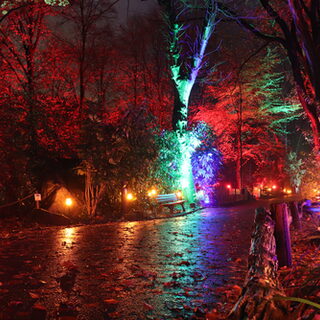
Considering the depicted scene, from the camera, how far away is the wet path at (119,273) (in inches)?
153

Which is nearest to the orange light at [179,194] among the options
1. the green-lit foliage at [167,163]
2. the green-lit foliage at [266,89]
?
the green-lit foliage at [167,163]

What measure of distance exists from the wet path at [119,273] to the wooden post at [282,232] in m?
0.68

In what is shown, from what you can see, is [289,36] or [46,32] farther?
[46,32]

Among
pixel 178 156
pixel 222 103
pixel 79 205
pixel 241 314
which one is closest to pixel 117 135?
pixel 79 205

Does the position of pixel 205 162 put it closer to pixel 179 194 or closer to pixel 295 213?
pixel 179 194

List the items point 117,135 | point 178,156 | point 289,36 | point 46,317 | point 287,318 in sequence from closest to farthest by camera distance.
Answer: point 287,318, point 46,317, point 289,36, point 117,135, point 178,156

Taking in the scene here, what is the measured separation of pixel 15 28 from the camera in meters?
19.3

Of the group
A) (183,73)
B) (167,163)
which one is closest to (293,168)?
(183,73)

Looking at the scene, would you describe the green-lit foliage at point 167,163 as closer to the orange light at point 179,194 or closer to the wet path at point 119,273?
the orange light at point 179,194

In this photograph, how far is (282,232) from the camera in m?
5.18

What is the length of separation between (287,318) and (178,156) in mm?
15226

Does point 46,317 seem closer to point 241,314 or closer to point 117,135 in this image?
point 241,314

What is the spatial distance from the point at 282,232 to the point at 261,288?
7.86 feet

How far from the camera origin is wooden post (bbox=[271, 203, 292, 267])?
5184 mm
